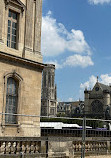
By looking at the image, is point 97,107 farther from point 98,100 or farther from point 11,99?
point 11,99

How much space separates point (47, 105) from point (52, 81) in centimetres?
1245

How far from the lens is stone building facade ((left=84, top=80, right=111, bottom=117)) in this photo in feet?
327

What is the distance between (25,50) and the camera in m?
17.5

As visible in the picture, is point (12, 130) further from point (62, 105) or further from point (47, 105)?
point (62, 105)

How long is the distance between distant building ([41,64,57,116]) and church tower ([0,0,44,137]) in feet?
332

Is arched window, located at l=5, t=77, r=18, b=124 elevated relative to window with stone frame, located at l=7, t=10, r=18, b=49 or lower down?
lower down

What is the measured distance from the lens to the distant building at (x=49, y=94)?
4695 inches

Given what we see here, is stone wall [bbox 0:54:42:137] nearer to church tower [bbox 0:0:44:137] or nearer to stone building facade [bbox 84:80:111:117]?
church tower [bbox 0:0:44:137]

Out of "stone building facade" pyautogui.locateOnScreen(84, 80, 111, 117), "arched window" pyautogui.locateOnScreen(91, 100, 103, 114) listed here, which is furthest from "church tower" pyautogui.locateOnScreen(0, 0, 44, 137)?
"arched window" pyautogui.locateOnScreen(91, 100, 103, 114)

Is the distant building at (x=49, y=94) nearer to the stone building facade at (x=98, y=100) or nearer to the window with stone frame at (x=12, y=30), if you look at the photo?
the stone building facade at (x=98, y=100)

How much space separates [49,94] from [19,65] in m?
105

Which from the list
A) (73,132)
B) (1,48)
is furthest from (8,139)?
(1,48)

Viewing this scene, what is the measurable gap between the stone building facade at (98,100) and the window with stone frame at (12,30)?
83.2 metres

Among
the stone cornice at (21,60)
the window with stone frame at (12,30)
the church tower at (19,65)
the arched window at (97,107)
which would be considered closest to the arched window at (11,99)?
the church tower at (19,65)
